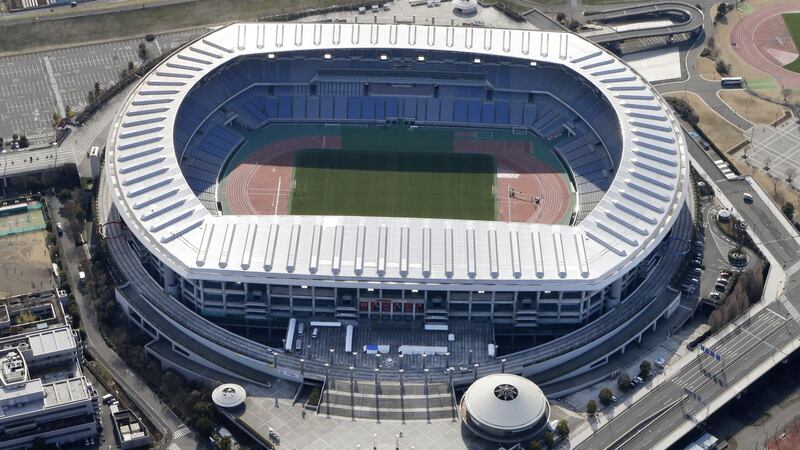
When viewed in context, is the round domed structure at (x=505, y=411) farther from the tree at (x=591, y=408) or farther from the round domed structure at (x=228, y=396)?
the round domed structure at (x=228, y=396)

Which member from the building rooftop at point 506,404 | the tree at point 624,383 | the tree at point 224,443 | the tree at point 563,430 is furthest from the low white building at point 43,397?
the tree at point 624,383

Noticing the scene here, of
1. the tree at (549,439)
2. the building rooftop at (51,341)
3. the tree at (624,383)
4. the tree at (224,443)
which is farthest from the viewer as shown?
the tree at (624,383)

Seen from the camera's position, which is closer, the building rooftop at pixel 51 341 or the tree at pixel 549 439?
the tree at pixel 549 439

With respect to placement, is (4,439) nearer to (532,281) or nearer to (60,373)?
(60,373)

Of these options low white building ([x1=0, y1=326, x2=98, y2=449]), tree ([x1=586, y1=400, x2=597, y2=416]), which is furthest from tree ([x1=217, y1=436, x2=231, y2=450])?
tree ([x1=586, y1=400, x2=597, y2=416])

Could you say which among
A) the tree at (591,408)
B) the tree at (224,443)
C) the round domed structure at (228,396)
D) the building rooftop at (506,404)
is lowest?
the tree at (224,443)

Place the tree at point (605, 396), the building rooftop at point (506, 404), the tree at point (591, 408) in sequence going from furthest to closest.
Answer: the tree at point (605, 396) < the tree at point (591, 408) < the building rooftop at point (506, 404)

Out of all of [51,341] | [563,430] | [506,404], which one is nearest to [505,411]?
[506,404]

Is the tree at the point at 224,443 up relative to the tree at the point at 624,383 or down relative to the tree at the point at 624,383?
down
